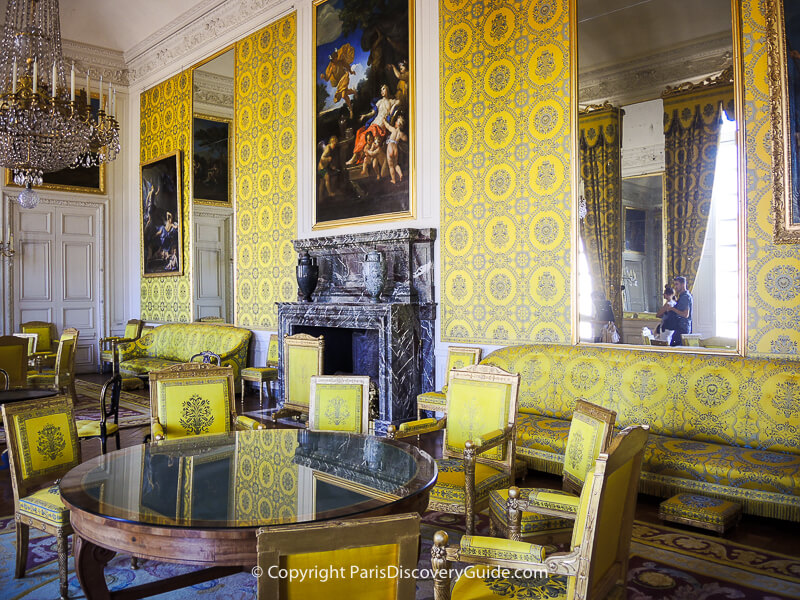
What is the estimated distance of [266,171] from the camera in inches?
325

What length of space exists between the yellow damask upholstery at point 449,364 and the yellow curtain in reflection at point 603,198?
126 cm

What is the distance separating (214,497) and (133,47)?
35.3 ft

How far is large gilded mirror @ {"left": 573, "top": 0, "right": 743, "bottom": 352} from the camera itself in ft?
14.3

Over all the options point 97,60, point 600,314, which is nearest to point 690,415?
point 600,314

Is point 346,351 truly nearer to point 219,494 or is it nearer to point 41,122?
point 41,122

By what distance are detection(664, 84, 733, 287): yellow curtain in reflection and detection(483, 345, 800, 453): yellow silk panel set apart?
0.71 metres

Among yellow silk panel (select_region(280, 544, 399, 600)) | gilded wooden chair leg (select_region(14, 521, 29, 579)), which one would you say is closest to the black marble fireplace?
gilded wooden chair leg (select_region(14, 521, 29, 579))

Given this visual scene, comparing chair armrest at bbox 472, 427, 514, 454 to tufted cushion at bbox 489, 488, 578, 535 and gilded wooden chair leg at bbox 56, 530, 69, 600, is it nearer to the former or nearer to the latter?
tufted cushion at bbox 489, 488, 578, 535

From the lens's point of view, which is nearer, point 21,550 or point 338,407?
point 21,550

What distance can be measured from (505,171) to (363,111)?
2.06 metres

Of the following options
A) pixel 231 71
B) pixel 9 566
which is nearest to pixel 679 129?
pixel 9 566

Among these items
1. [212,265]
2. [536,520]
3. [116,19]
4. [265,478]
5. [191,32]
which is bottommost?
[536,520]

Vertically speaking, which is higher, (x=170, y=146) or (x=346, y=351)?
(x=170, y=146)

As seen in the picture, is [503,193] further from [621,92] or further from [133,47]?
[133,47]
